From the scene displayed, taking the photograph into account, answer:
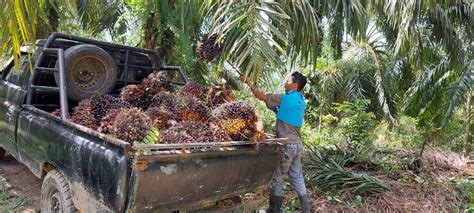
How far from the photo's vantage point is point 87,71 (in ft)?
15.2

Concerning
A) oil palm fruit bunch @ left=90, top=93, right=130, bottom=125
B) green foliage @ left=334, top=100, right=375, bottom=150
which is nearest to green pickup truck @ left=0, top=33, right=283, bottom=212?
oil palm fruit bunch @ left=90, top=93, right=130, bottom=125

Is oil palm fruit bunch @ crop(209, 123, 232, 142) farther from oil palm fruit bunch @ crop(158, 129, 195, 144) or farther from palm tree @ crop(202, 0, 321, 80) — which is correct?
palm tree @ crop(202, 0, 321, 80)

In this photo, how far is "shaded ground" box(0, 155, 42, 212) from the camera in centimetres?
414

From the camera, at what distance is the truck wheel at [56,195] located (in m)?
3.23

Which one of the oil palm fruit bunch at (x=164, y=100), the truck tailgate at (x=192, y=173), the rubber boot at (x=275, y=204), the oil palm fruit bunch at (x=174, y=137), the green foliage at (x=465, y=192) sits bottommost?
the rubber boot at (x=275, y=204)

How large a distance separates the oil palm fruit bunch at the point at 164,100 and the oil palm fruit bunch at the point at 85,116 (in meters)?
0.66

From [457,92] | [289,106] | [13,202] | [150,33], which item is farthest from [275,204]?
[457,92]

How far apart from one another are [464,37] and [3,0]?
1068 cm

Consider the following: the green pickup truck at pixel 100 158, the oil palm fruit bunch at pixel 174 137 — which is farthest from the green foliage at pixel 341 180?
the oil palm fruit bunch at pixel 174 137

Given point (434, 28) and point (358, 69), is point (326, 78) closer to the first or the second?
point (358, 69)

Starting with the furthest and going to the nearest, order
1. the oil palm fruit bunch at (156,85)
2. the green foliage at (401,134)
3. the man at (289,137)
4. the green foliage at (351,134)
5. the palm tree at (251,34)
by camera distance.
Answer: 1. the green foliage at (401,134)
2. the green foliage at (351,134)
3. the oil palm fruit bunch at (156,85)
4. the man at (289,137)
5. the palm tree at (251,34)

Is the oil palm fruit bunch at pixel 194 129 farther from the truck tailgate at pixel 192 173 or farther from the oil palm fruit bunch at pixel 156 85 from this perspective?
the oil palm fruit bunch at pixel 156 85

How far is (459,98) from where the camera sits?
750 centimetres

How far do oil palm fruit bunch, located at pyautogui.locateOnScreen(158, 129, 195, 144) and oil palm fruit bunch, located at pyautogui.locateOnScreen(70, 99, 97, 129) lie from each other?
85 cm
